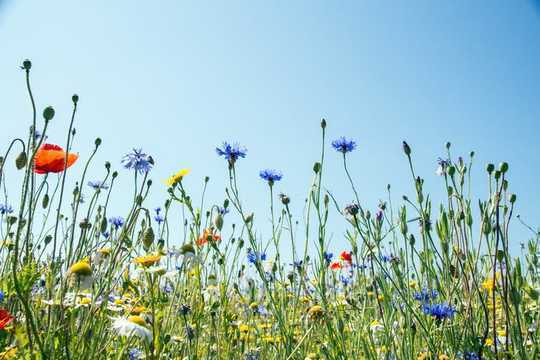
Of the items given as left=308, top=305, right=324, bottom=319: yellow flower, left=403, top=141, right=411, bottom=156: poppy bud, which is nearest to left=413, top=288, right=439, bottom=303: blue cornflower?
left=308, top=305, right=324, bottom=319: yellow flower

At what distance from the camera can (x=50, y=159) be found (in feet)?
5.45

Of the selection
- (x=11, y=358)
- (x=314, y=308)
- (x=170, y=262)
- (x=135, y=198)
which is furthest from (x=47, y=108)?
(x=170, y=262)

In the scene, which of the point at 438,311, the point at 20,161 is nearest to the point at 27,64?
the point at 20,161

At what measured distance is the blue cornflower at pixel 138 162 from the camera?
1915mm

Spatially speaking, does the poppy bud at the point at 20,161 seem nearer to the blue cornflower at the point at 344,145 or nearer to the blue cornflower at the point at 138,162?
the blue cornflower at the point at 138,162

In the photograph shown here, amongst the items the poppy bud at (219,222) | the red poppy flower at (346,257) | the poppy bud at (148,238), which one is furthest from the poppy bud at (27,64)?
the red poppy flower at (346,257)

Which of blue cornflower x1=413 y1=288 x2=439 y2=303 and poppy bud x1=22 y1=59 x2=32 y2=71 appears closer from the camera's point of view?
poppy bud x1=22 y1=59 x2=32 y2=71

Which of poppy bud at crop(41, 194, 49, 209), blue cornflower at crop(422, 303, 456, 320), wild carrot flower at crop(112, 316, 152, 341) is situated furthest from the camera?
poppy bud at crop(41, 194, 49, 209)

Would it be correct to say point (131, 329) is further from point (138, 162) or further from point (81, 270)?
point (138, 162)

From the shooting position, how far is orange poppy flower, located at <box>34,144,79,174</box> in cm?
164

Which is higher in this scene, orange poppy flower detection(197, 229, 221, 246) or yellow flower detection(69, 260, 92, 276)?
orange poppy flower detection(197, 229, 221, 246)

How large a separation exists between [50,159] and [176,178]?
0.49m

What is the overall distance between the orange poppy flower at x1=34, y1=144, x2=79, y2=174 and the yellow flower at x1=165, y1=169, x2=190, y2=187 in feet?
1.41

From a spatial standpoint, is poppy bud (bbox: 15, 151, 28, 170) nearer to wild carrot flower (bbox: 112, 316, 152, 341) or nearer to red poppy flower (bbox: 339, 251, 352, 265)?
wild carrot flower (bbox: 112, 316, 152, 341)
